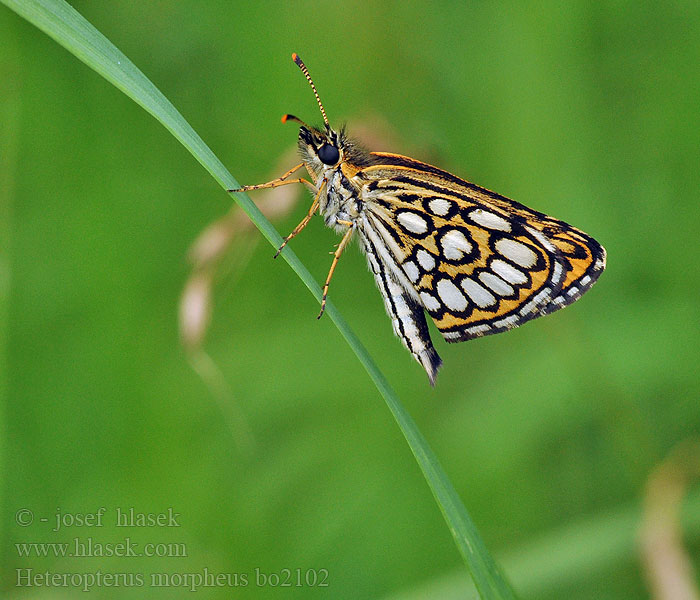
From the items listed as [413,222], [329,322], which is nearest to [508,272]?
[413,222]

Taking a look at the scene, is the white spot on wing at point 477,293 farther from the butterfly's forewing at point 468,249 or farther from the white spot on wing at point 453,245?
the white spot on wing at point 453,245

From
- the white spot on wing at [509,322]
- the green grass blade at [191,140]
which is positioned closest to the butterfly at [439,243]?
the white spot on wing at [509,322]

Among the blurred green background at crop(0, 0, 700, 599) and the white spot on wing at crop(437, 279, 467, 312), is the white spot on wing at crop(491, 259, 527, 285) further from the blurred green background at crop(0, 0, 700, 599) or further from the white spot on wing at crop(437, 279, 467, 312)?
the blurred green background at crop(0, 0, 700, 599)

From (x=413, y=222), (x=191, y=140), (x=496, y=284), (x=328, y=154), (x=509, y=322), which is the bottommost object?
(x=509, y=322)

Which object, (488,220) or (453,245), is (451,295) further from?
(488,220)

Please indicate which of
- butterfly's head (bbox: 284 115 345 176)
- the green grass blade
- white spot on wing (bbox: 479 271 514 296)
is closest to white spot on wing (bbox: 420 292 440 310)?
white spot on wing (bbox: 479 271 514 296)

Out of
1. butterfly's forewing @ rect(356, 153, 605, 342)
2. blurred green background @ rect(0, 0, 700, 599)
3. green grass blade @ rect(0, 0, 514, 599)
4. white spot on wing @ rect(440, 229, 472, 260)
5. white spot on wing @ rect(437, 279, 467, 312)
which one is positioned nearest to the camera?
green grass blade @ rect(0, 0, 514, 599)

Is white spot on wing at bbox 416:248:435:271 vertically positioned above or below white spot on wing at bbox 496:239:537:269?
above

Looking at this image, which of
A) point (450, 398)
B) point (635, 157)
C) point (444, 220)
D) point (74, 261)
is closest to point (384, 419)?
point (450, 398)
